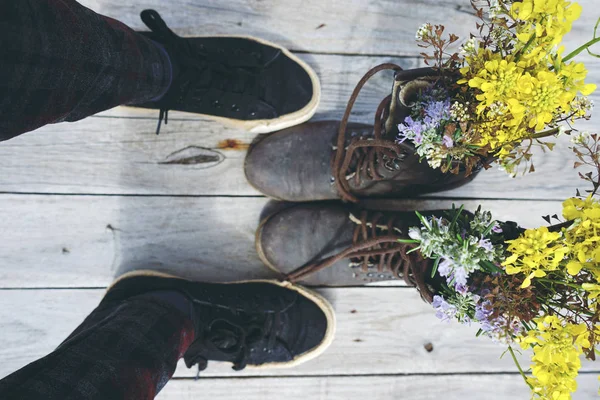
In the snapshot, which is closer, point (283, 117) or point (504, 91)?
point (504, 91)

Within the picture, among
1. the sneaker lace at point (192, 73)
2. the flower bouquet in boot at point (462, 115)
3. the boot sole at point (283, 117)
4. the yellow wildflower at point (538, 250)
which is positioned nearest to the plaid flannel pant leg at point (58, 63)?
the sneaker lace at point (192, 73)

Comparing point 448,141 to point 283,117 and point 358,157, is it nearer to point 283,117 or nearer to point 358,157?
point 358,157

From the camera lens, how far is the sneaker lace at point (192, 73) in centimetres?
83

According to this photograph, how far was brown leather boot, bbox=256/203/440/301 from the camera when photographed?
89cm

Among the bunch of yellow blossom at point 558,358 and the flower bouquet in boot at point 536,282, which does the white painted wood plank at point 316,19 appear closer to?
the flower bouquet in boot at point 536,282

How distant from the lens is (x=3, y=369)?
951mm

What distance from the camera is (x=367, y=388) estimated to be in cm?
101

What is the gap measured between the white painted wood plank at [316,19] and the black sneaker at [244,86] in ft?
0.16

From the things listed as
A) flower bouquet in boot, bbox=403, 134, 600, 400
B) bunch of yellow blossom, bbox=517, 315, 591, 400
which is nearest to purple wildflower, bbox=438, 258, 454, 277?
flower bouquet in boot, bbox=403, 134, 600, 400

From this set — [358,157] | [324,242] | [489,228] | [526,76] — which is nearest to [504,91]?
[526,76]

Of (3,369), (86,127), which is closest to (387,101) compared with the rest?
(86,127)

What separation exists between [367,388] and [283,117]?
25.8 inches

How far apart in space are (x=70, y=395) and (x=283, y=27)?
811 mm

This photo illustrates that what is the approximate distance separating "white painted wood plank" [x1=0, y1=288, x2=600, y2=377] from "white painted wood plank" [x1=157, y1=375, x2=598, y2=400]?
2 centimetres
